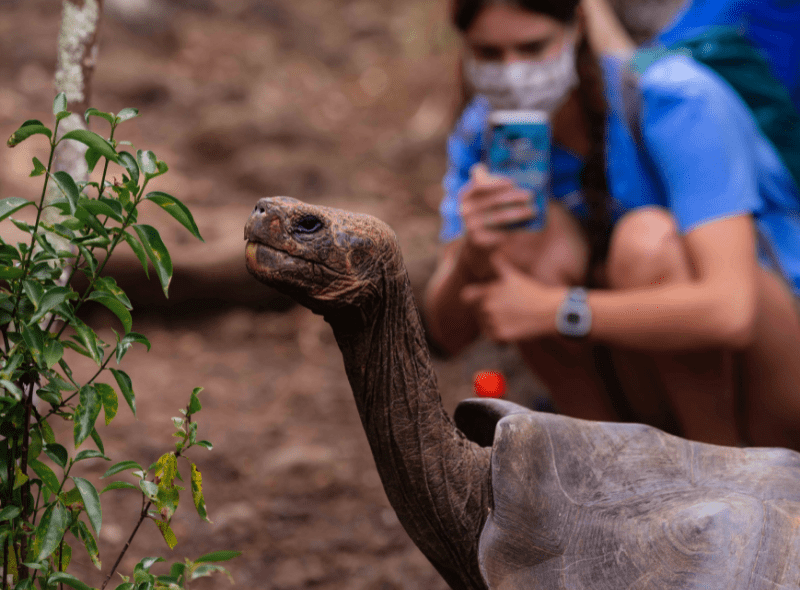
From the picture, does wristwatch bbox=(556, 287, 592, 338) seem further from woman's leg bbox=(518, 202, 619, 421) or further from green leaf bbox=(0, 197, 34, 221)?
green leaf bbox=(0, 197, 34, 221)

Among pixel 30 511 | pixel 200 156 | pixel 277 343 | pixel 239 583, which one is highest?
pixel 200 156

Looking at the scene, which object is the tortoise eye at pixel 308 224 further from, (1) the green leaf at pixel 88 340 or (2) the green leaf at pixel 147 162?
(1) the green leaf at pixel 88 340

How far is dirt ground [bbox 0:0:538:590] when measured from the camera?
2.43 metres

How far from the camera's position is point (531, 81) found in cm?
229

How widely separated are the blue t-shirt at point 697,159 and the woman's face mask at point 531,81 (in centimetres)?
17

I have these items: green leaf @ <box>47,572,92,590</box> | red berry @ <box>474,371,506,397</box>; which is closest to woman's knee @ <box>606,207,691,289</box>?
red berry @ <box>474,371,506,397</box>

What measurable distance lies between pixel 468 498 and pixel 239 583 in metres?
1.05

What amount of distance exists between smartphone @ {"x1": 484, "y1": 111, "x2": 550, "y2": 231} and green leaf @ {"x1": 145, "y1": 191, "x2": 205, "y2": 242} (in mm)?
1205

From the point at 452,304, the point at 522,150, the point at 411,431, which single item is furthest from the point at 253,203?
the point at 411,431

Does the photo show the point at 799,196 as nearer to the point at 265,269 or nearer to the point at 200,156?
the point at 265,269

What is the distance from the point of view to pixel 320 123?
5531 mm

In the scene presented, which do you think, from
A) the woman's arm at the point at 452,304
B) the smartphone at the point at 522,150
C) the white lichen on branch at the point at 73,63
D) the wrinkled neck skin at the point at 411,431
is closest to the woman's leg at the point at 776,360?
the smartphone at the point at 522,150

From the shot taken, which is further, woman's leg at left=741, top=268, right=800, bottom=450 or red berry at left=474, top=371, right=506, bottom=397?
woman's leg at left=741, top=268, right=800, bottom=450

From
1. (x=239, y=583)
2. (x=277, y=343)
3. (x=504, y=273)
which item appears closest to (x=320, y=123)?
(x=277, y=343)
